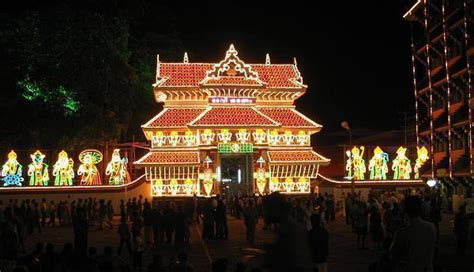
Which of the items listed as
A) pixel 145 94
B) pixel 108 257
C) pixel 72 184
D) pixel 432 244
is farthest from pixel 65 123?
pixel 432 244

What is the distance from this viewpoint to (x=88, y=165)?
1609 inches

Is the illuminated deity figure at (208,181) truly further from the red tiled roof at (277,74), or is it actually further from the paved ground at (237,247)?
the red tiled roof at (277,74)

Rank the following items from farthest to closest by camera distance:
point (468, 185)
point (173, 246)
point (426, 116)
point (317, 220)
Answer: point (426, 116) → point (468, 185) → point (173, 246) → point (317, 220)

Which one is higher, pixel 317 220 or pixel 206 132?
pixel 206 132

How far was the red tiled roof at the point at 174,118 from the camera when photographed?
132ft

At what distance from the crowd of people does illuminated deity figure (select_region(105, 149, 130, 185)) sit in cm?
346

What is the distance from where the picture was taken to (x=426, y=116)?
49.9m

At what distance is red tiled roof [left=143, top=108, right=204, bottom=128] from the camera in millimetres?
40281

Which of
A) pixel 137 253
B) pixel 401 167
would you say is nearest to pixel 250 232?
pixel 137 253

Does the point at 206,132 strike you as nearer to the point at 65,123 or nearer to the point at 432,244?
the point at 65,123

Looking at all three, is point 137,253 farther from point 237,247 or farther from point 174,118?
point 174,118

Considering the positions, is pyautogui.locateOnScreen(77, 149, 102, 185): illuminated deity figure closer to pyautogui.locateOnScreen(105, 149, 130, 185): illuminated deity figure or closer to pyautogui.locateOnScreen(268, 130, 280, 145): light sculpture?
pyautogui.locateOnScreen(105, 149, 130, 185): illuminated deity figure

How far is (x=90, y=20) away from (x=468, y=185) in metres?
26.6

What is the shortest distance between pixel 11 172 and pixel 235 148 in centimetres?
1391
